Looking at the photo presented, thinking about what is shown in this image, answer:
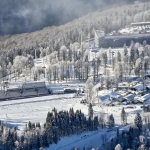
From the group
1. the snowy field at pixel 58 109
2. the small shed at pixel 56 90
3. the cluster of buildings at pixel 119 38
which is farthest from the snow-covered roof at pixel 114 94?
the cluster of buildings at pixel 119 38

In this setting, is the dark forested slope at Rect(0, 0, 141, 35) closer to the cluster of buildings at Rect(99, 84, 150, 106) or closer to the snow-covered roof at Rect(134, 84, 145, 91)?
the snow-covered roof at Rect(134, 84, 145, 91)

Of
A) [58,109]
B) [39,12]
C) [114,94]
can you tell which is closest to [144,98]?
[114,94]

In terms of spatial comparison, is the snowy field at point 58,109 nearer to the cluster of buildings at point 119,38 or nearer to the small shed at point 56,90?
the small shed at point 56,90

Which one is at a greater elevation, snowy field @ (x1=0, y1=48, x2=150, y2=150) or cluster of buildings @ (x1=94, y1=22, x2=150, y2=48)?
cluster of buildings @ (x1=94, y1=22, x2=150, y2=48)

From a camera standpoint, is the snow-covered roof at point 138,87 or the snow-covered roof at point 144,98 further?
the snow-covered roof at point 138,87

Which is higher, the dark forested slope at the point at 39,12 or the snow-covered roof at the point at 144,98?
the dark forested slope at the point at 39,12

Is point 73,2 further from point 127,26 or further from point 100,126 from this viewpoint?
point 100,126

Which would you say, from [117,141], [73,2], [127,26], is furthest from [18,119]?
[73,2]

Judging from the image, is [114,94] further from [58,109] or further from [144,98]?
[58,109]

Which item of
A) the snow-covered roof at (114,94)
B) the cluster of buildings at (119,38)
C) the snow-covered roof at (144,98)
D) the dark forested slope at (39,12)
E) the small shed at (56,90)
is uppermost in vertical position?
the dark forested slope at (39,12)

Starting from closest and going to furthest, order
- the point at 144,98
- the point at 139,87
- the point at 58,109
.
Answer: the point at 58,109 → the point at 144,98 → the point at 139,87

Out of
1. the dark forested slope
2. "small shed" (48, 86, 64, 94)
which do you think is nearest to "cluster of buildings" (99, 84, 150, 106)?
"small shed" (48, 86, 64, 94)
